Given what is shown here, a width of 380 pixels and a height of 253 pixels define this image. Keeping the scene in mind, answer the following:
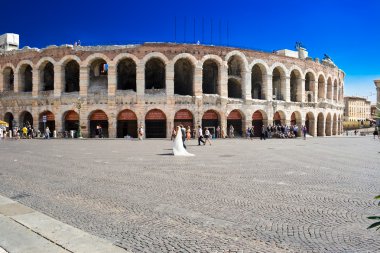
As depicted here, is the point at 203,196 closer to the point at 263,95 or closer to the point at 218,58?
the point at 218,58

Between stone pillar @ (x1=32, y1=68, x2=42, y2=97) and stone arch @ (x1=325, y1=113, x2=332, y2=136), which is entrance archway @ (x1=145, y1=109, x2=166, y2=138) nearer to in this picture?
stone pillar @ (x1=32, y1=68, x2=42, y2=97)

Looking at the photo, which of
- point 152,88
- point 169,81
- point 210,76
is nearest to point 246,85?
point 210,76

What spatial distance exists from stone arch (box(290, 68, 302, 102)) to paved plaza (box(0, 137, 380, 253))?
103ft

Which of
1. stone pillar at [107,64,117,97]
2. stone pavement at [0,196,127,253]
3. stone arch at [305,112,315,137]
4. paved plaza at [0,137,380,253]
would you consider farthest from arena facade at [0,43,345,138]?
stone pavement at [0,196,127,253]

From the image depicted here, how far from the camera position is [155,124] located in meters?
34.9

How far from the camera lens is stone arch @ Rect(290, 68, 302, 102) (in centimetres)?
4134

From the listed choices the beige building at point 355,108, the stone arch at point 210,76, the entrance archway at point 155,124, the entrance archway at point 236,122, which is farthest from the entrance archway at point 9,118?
the beige building at point 355,108

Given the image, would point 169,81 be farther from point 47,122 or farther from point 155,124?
point 47,122

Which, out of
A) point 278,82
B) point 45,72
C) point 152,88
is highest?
point 45,72

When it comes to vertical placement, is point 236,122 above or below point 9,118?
below

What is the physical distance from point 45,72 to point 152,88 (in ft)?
50.9

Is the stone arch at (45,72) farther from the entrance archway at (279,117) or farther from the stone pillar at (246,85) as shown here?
the entrance archway at (279,117)

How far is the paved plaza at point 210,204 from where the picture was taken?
15.1ft

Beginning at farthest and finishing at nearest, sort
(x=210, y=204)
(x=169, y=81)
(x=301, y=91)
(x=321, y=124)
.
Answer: (x=321, y=124) < (x=301, y=91) < (x=169, y=81) < (x=210, y=204)
